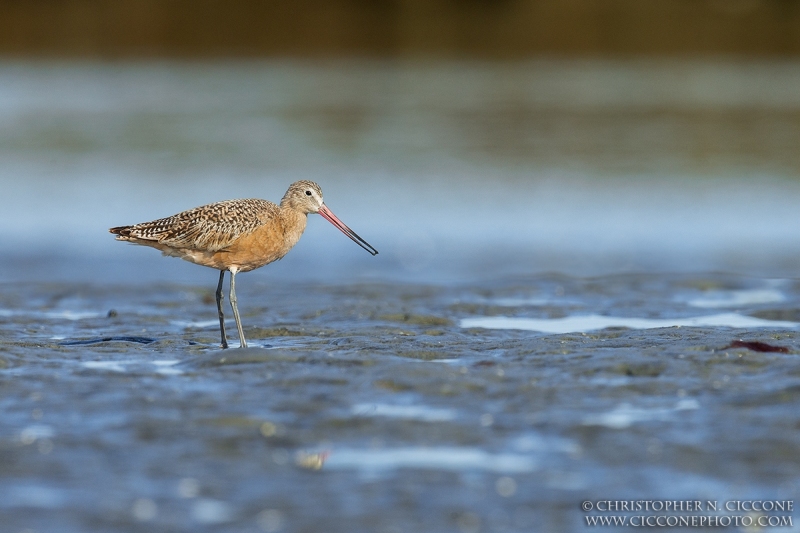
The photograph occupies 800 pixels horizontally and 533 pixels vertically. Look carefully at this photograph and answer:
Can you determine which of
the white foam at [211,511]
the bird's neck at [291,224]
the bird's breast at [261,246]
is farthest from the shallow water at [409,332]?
the bird's neck at [291,224]

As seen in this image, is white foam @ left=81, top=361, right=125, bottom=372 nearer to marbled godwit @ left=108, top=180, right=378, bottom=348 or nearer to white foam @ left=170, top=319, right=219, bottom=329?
marbled godwit @ left=108, top=180, right=378, bottom=348

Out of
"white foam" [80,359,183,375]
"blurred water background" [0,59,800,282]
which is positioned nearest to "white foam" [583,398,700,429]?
"white foam" [80,359,183,375]

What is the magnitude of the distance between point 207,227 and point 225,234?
0.49 feet

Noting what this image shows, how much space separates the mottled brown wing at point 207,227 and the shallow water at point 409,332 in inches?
31.0

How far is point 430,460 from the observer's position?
573 centimetres

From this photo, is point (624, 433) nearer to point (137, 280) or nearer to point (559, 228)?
point (137, 280)

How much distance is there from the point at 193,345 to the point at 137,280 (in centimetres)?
433

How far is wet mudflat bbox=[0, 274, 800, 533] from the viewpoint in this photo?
5176 millimetres

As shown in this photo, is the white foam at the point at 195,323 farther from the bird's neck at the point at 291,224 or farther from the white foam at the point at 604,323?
the white foam at the point at 604,323

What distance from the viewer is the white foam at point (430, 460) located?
5.61 m

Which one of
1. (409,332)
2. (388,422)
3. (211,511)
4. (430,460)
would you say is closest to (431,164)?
(409,332)

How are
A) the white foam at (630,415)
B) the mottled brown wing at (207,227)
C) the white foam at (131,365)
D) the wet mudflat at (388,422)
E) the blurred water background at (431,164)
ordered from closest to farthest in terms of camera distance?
the wet mudflat at (388,422), the white foam at (630,415), the white foam at (131,365), the mottled brown wing at (207,227), the blurred water background at (431,164)

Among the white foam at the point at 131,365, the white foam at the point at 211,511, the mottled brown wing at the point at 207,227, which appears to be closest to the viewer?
the white foam at the point at 211,511

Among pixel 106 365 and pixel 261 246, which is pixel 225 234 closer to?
pixel 261 246
